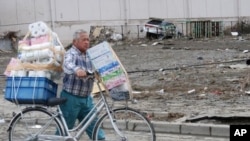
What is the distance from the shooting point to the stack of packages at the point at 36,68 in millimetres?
7656

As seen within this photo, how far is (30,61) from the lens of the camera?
7828mm

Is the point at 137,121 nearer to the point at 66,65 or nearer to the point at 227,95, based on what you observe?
the point at 66,65

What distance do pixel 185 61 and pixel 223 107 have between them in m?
10.3

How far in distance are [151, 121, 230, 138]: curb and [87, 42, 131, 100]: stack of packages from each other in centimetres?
228

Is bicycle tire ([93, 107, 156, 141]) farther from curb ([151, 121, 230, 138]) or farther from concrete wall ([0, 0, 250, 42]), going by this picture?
concrete wall ([0, 0, 250, 42])

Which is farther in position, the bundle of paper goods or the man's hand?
the bundle of paper goods

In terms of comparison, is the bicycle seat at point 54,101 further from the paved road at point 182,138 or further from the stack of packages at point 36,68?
the paved road at point 182,138

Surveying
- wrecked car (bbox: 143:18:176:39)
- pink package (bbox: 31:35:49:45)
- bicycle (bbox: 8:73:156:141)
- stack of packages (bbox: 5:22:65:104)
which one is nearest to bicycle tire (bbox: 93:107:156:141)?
bicycle (bbox: 8:73:156:141)

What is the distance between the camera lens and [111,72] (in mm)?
7422

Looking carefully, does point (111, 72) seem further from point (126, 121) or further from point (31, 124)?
point (31, 124)

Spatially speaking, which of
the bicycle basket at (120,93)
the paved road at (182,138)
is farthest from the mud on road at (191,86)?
the bicycle basket at (120,93)

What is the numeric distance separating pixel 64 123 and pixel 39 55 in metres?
0.98

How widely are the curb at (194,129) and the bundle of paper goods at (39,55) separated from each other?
8.45 ft

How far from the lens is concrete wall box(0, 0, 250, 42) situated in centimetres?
3772
